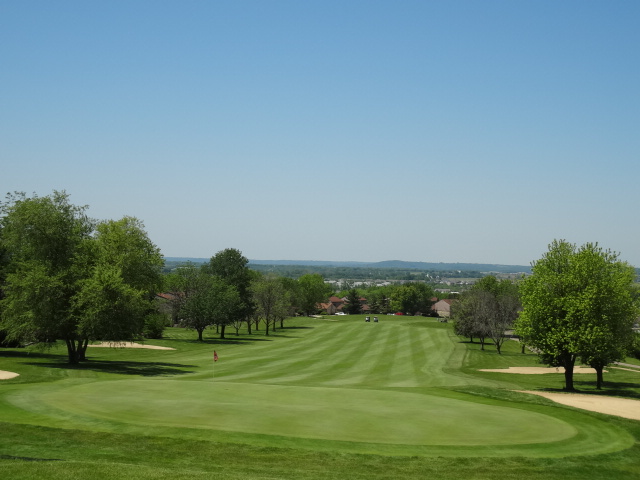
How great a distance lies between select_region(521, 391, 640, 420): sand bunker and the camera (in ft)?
106

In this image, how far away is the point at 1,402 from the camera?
2711 cm

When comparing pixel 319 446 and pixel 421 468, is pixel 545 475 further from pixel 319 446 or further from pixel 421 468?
pixel 319 446

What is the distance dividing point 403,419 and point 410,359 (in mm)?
45590

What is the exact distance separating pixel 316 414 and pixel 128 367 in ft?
103

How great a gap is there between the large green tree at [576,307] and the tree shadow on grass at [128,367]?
28564 millimetres

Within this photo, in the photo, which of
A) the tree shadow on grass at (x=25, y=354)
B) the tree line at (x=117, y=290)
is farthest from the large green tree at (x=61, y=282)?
the tree shadow on grass at (x=25, y=354)

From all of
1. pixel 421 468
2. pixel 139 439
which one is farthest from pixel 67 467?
pixel 421 468

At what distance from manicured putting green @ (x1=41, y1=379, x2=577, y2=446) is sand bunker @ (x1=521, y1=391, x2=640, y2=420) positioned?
5.98 m

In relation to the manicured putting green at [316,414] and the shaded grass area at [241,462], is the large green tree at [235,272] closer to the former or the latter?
the manicured putting green at [316,414]

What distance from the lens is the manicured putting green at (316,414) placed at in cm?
2292

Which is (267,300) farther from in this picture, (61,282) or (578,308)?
(578,308)

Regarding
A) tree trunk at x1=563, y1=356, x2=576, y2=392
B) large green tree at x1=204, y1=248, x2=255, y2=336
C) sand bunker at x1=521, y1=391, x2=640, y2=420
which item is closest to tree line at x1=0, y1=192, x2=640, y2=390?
tree trunk at x1=563, y1=356, x2=576, y2=392

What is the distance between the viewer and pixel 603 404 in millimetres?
35312

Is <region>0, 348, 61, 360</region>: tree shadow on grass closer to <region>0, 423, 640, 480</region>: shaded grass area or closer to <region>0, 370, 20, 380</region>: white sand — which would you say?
<region>0, 370, 20, 380</region>: white sand
